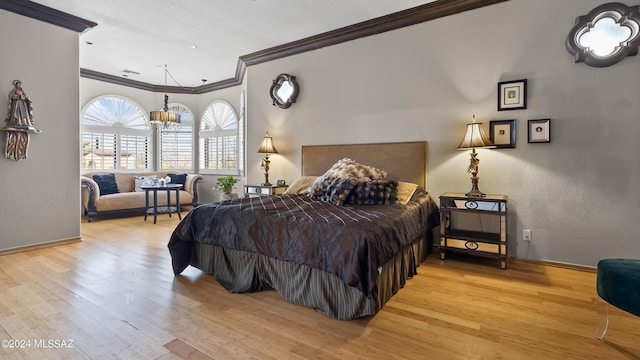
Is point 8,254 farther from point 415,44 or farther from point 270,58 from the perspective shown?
point 415,44

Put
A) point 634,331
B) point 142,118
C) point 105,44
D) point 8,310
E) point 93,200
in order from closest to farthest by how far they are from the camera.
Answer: point 634,331 < point 8,310 < point 105,44 < point 93,200 < point 142,118

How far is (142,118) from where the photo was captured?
6.94 m

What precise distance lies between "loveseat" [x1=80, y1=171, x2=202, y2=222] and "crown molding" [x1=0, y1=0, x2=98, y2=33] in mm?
2623

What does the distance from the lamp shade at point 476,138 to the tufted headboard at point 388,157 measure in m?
0.56

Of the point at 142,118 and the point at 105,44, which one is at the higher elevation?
the point at 105,44

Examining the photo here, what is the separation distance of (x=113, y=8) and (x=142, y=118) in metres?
3.72

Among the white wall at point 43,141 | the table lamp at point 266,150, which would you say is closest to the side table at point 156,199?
the white wall at point 43,141

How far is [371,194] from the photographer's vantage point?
3090mm

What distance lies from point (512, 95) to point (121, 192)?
22.6ft

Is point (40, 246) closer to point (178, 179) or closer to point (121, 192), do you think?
point (121, 192)

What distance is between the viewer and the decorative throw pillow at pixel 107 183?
589 cm

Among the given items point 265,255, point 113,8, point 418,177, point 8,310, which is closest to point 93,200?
point 113,8

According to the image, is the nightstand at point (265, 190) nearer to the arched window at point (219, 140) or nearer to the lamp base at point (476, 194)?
the arched window at point (219, 140)

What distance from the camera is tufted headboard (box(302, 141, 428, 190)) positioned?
3.74 m
